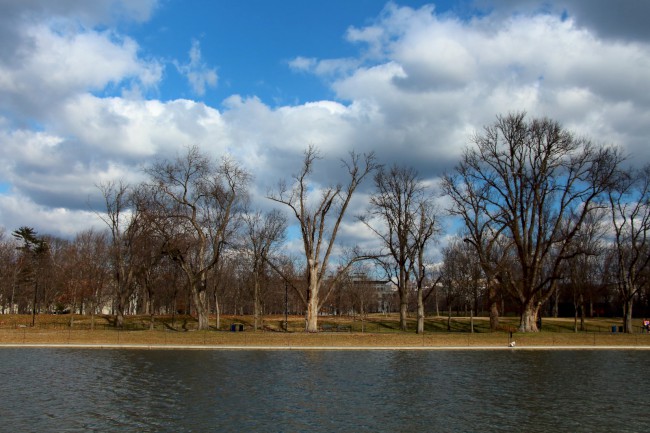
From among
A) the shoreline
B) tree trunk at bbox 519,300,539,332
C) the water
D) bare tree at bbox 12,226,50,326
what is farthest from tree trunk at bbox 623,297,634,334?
bare tree at bbox 12,226,50,326

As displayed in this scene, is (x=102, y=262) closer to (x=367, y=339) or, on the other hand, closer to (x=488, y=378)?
(x=367, y=339)

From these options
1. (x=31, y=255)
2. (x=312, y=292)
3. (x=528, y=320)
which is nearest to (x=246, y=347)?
(x=312, y=292)

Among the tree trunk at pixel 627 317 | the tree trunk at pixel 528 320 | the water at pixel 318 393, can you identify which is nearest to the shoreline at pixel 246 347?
the water at pixel 318 393

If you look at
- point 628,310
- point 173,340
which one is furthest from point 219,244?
point 628,310

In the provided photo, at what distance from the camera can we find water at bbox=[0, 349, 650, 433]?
16.1 meters

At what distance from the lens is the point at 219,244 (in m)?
50.1

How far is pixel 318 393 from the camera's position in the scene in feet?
68.5

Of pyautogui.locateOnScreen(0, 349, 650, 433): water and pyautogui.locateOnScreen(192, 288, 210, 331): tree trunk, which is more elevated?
pyautogui.locateOnScreen(192, 288, 210, 331): tree trunk

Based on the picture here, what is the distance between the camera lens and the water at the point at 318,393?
16078 mm

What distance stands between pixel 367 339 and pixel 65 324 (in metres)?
36.9

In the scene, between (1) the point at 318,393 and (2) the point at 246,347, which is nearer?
(1) the point at 318,393

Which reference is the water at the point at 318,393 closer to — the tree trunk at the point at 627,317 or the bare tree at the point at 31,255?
the tree trunk at the point at 627,317

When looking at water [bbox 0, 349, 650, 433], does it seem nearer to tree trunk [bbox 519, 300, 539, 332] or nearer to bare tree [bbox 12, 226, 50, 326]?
Answer: tree trunk [bbox 519, 300, 539, 332]

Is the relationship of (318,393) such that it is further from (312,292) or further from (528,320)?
(528,320)
